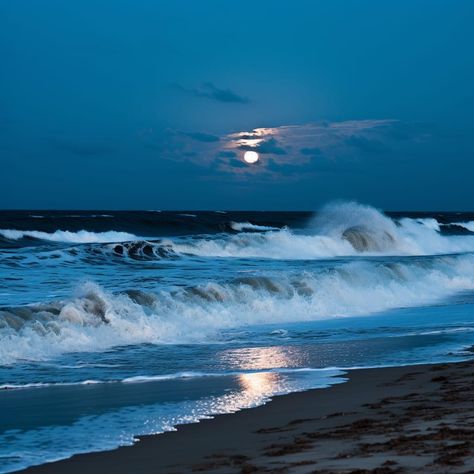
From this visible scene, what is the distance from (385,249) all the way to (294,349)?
31.0 m

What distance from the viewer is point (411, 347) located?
12.4 meters

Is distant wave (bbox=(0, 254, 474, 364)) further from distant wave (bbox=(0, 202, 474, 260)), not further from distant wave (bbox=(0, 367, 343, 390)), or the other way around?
distant wave (bbox=(0, 202, 474, 260))

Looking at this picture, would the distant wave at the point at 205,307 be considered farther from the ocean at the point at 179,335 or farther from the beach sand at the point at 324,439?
the beach sand at the point at 324,439

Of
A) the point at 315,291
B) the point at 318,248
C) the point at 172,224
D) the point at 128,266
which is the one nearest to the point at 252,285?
the point at 315,291

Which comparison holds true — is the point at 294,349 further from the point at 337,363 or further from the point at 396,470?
the point at 396,470

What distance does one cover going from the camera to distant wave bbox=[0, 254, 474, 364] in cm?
1275

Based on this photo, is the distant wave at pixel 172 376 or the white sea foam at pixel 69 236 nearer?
the distant wave at pixel 172 376

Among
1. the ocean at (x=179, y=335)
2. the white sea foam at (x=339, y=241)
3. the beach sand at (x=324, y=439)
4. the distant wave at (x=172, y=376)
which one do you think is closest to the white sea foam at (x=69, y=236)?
the white sea foam at (x=339, y=241)

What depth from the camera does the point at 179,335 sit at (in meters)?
14.2

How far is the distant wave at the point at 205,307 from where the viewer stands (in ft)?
41.8

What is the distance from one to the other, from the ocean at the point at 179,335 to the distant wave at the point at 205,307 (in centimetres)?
4

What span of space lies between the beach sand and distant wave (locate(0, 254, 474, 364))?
484cm

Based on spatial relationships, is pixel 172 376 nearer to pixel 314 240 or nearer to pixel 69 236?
pixel 314 240

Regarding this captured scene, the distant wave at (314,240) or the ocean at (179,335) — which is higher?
the distant wave at (314,240)
